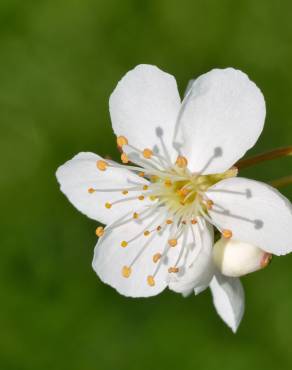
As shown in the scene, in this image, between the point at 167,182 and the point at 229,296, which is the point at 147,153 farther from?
the point at 229,296

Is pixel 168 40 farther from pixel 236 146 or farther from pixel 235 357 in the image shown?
pixel 236 146

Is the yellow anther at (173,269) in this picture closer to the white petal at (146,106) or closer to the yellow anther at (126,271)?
the yellow anther at (126,271)

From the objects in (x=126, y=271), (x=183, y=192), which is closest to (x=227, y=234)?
(x=183, y=192)

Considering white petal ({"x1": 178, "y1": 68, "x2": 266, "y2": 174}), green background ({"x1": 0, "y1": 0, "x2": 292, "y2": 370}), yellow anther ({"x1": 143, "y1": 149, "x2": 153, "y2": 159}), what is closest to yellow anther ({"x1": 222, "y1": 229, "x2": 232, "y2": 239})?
white petal ({"x1": 178, "y1": 68, "x2": 266, "y2": 174})

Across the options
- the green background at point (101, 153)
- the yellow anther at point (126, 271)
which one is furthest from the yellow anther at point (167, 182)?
the green background at point (101, 153)

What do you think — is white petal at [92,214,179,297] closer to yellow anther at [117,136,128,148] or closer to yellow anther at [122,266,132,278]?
yellow anther at [122,266,132,278]
